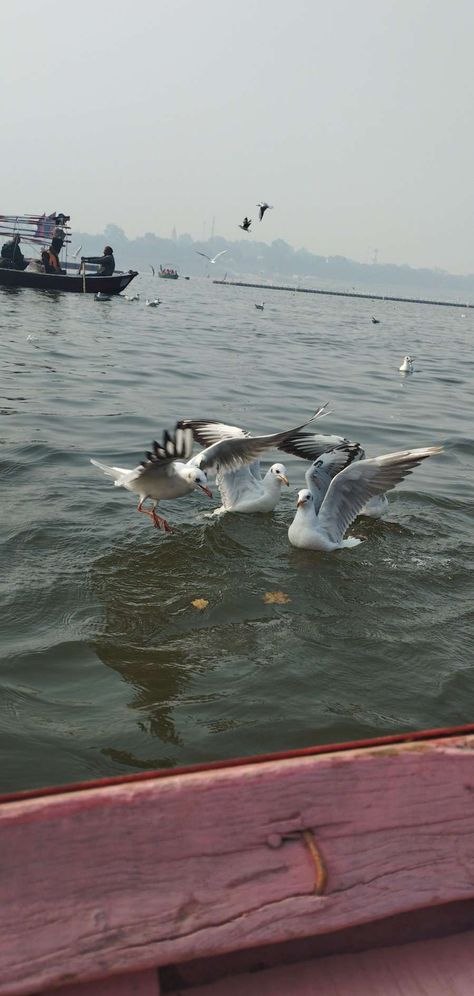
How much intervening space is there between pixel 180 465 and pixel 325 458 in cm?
208

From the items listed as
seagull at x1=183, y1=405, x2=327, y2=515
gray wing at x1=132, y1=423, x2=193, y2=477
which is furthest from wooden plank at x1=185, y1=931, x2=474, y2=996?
seagull at x1=183, y1=405, x2=327, y2=515

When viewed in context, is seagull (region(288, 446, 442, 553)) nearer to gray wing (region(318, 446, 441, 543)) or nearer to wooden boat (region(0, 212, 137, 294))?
gray wing (region(318, 446, 441, 543))

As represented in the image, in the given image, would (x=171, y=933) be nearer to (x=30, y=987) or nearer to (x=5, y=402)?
(x=30, y=987)

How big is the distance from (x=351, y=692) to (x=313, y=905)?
9.34ft

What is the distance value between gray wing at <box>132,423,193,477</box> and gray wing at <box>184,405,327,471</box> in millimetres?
570

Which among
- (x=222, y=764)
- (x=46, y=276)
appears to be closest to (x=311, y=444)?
(x=222, y=764)

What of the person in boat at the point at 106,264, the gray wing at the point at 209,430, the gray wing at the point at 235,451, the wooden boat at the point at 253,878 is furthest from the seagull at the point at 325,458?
the person in boat at the point at 106,264

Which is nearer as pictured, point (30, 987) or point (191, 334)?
point (30, 987)

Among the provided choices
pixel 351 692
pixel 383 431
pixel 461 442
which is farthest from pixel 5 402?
pixel 351 692

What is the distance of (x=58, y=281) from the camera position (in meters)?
38.7

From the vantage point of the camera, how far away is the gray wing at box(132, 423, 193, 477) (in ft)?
19.6

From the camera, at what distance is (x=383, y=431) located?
1288 centimetres

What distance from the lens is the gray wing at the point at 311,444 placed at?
30.6 feet

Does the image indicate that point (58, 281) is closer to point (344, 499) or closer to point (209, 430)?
point (209, 430)
